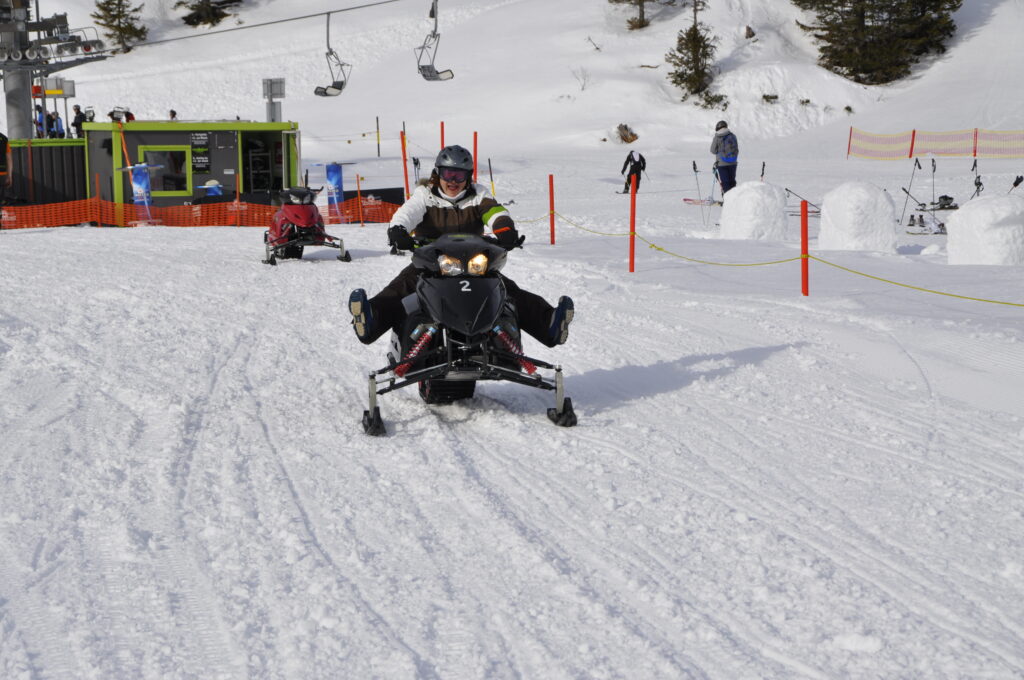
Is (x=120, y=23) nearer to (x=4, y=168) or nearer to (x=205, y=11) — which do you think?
(x=205, y=11)

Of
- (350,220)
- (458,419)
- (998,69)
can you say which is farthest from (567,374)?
(998,69)

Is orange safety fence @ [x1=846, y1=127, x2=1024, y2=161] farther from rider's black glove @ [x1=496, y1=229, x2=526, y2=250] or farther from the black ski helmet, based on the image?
rider's black glove @ [x1=496, y1=229, x2=526, y2=250]

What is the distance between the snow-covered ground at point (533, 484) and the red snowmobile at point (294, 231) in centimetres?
153

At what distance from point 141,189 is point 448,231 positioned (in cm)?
1644

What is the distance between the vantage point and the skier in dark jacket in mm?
6219

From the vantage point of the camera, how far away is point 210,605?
3.66m

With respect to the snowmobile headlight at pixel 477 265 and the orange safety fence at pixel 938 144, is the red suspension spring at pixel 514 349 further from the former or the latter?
the orange safety fence at pixel 938 144

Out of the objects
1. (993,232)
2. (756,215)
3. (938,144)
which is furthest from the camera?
(938,144)

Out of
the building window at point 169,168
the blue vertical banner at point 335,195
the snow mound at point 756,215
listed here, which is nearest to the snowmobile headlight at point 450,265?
the snow mound at point 756,215

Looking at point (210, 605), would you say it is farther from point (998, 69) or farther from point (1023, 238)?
point (998, 69)

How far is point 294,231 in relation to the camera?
48.4ft

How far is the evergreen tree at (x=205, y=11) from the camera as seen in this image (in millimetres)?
61781

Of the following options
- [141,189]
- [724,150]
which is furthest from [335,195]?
[724,150]

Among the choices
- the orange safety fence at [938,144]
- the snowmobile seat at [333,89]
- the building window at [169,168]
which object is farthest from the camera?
the orange safety fence at [938,144]
